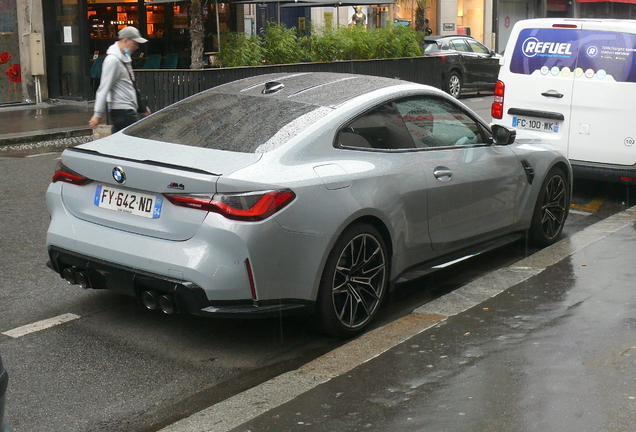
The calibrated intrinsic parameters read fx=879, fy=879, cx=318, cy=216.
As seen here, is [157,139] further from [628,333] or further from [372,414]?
[628,333]

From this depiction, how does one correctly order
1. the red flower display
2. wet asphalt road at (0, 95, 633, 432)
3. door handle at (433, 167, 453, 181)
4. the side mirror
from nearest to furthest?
wet asphalt road at (0, 95, 633, 432)
door handle at (433, 167, 453, 181)
the side mirror
the red flower display

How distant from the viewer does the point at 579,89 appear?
903cm

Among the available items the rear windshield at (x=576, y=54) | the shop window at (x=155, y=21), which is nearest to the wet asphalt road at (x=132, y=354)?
the rear windshield at (x=576, y=54)

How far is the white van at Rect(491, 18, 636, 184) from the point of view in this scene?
8.84 metres

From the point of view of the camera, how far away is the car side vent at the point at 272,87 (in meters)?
5.75

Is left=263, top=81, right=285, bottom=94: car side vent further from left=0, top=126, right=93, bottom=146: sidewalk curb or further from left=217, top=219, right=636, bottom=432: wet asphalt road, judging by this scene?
left=0, top=126, right=93, bottom=146: sidewalk curb

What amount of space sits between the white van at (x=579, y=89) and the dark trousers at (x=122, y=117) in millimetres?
3984

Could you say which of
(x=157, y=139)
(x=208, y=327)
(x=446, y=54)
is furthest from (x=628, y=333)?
(x=446, y=54)

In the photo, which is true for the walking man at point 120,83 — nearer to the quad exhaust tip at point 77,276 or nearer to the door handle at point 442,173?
the quad exhaust tip at point 77,276

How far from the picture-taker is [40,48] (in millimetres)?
19531

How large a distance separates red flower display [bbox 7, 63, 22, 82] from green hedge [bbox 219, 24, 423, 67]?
536 centimetres

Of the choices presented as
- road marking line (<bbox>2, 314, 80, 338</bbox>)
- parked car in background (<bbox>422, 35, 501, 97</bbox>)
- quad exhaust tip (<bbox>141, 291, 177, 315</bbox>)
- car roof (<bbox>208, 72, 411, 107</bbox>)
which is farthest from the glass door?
quad exhaust tip (<bbox>141, 291, 177, 315</bbox>)

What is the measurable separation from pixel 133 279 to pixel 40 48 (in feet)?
53.1

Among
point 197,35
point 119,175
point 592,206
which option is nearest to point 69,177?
point 119,175
